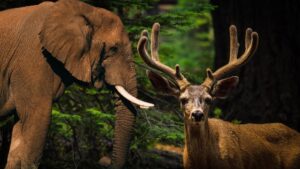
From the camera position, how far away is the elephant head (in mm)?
12227

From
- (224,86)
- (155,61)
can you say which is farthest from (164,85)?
(224,86)

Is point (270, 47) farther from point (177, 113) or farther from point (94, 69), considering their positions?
point (94, 69)

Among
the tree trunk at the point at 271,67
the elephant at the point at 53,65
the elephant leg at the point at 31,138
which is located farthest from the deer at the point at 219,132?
the tree trunk at the point at 271,67

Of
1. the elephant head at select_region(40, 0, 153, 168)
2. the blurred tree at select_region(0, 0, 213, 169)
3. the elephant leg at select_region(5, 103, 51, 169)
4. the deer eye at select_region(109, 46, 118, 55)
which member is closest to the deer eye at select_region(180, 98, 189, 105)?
the elephant head at select_region(40, 0, 153, 168)

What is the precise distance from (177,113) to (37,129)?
11.2 feet

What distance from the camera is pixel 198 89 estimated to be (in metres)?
10.7

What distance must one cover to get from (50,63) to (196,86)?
234 centimetres

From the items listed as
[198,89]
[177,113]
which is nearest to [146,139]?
[177,113]

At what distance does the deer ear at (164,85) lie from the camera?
11.2 metres

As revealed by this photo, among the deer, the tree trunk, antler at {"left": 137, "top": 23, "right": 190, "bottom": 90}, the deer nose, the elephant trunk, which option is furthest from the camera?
the tree trunk

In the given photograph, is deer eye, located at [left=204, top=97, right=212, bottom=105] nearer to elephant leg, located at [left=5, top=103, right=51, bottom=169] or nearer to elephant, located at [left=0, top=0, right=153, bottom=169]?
elephant, located at [left=0, top=0, right=153, bottom=169]

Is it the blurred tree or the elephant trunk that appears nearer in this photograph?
the elephant trunk

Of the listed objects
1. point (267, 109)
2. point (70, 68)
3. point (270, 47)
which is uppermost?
point (70, 68)

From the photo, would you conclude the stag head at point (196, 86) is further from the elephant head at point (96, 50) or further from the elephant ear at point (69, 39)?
the elephant ear at point (69, 39)
